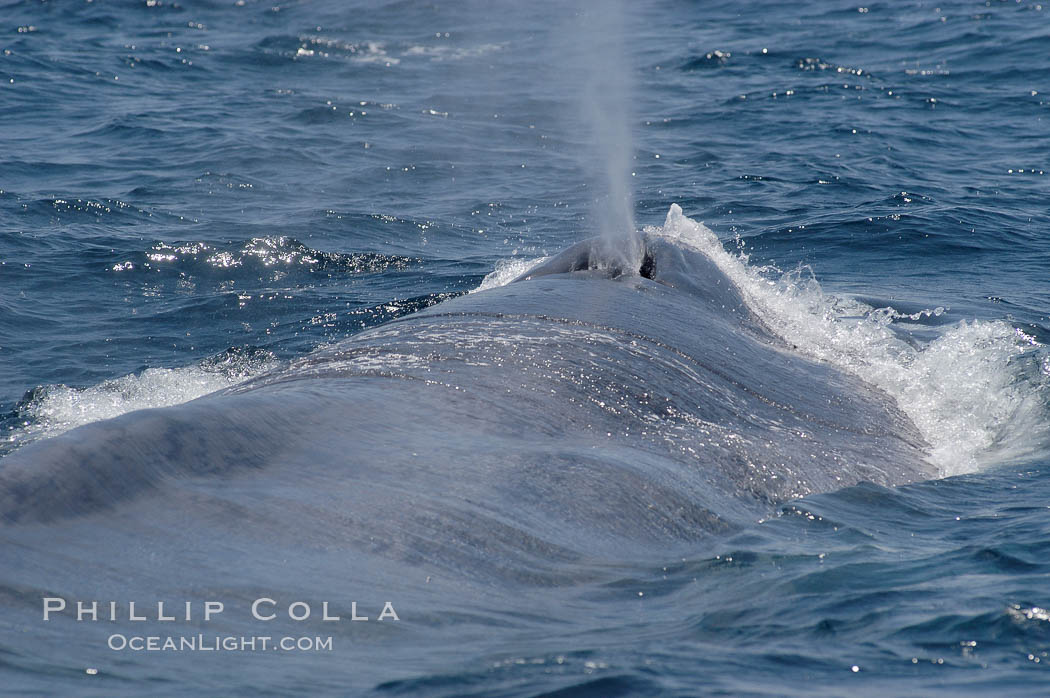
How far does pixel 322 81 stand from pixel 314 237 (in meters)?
12.3

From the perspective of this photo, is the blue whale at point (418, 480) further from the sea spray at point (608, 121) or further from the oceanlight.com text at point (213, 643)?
the sea spray at point (608, 121)

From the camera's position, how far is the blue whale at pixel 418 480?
4691 millimetres

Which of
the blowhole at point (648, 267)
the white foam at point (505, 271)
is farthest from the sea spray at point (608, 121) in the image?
the white foam at point (505, 271)

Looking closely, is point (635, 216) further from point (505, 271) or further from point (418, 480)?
point (418, 480)

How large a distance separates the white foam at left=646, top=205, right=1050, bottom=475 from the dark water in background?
0.05 meters

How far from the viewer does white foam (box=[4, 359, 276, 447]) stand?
33.5 feet

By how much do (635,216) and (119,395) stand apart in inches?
348

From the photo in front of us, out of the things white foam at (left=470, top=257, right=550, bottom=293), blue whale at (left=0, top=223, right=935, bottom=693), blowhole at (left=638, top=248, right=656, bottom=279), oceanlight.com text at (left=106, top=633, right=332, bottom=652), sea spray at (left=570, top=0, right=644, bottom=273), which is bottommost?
oceanlight.com text at (left=106, top=633, right=332, bottom=652)

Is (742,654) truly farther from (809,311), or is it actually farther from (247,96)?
(247,96)

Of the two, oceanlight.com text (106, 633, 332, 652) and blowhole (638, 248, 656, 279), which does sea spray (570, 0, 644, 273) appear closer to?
blowhole (638, 248, 656, 279)

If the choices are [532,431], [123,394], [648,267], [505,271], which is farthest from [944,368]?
[123,394]

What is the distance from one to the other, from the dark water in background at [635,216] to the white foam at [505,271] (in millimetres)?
242

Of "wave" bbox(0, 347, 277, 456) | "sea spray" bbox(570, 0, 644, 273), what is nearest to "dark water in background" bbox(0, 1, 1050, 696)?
"wave" bbox(0, 347, 277, 456)

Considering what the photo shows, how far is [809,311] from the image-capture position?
12.6 metres
